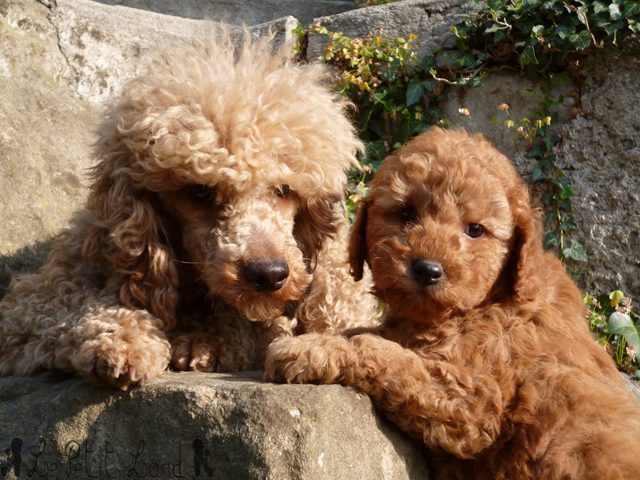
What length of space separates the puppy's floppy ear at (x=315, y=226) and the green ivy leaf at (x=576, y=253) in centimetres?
310

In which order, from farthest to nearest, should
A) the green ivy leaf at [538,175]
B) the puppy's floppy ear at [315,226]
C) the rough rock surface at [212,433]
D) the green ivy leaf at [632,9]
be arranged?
the green ivy leaf at [538,175]
the green ivy leaf at [632,9]
the puppy's floppy ear at [315,226]
the rough rock surface at [212,433]

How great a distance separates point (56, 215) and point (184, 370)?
241 cm

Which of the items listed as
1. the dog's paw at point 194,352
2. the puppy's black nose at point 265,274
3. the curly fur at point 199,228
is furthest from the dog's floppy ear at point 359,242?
the dog's paw at point 194,352

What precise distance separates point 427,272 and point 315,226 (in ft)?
Result: 3.12

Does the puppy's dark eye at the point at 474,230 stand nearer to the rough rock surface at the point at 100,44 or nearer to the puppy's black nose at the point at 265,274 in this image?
the puppy's black nose at the point at 265,274

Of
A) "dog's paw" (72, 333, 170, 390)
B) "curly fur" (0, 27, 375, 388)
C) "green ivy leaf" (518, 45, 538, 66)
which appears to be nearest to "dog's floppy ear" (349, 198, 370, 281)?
"curly fur" (0, 27, 375, 388)

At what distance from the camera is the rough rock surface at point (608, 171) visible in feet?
23.2

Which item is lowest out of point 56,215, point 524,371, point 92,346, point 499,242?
point 56,215

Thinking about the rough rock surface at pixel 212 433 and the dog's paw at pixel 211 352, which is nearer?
the rough rock surface at pixel 212 433

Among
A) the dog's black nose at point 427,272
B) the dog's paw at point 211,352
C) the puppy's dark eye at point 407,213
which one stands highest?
the puppy's dark eye at point 407,213

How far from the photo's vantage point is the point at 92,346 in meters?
3.81

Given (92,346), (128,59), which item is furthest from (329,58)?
(92,346)

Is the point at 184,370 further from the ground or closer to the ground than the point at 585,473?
closer to the ground

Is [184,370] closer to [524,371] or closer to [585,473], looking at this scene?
[524,371]
